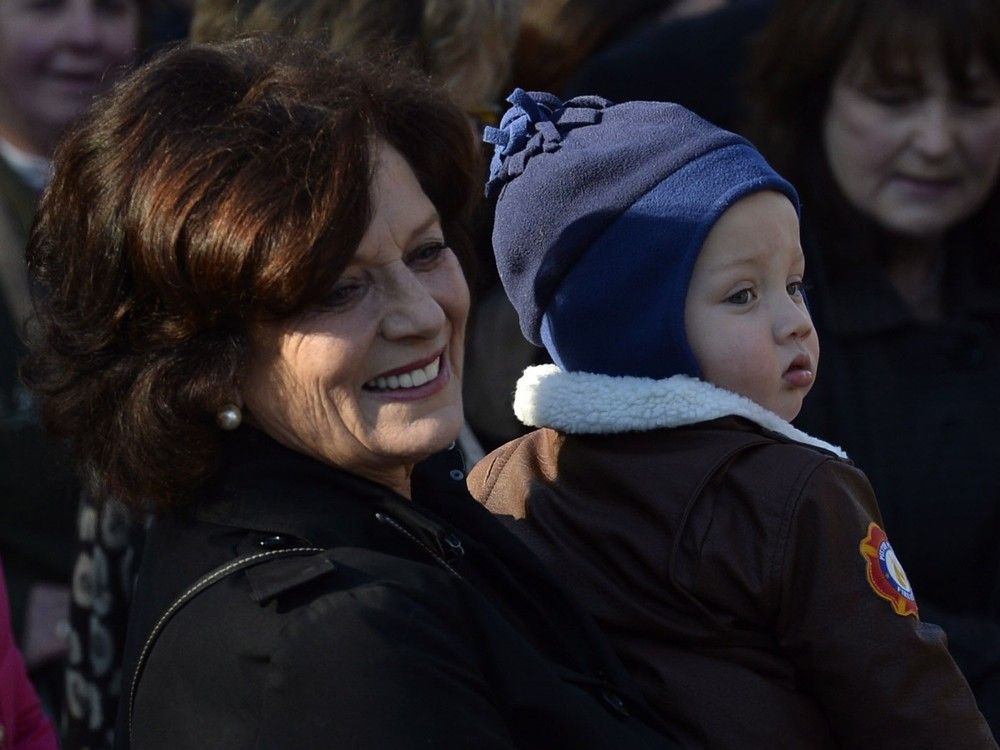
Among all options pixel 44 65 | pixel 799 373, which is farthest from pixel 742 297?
pixel 44 65

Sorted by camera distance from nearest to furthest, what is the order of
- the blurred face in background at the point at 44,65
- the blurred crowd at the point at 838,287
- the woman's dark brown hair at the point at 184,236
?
1. the woman's dark brown hair at the point at 184,236
2. the blurred crowd at the point at 838,287
3. the blurred face in background at the point at 44,65

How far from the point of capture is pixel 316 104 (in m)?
1.82

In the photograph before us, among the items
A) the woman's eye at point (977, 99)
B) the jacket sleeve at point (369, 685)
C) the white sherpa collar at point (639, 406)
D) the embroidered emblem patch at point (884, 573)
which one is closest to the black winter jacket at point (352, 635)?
the jacket sleeve at point (369, 685)

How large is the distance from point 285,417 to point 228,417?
7 centimetres

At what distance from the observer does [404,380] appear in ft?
6.22

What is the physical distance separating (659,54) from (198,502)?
6.98 feet

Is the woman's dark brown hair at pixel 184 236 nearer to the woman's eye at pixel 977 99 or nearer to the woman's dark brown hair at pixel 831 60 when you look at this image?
the woman's dark brown hair at pixel 831 60

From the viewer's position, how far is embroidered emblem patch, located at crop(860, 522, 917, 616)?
1.94 metres

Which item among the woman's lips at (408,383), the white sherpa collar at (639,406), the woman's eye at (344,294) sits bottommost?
the white sherpa collar at (639,406)

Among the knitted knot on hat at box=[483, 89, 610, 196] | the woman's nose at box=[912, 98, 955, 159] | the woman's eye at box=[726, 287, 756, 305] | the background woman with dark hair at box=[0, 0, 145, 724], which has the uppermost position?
the knitted knot on hat at box=[483, 89, 610, 196]

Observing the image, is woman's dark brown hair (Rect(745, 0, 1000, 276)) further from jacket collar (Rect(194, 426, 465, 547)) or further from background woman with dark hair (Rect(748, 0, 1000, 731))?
jacket collar (Rect(194, 426, 465, 547))

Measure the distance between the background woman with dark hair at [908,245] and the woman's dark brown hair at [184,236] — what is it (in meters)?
1.42

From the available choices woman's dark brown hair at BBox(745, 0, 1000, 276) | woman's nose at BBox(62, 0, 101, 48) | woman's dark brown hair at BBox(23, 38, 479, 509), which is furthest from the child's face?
woman's nose at BBox(62, 0, 101, 48)

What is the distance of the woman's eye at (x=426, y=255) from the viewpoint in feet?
6.34
